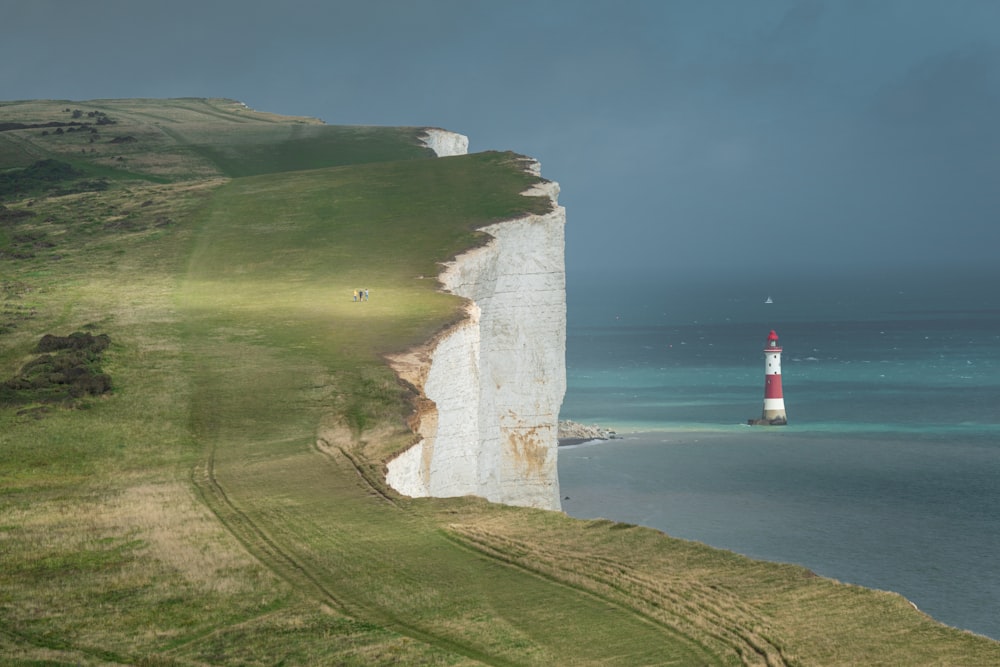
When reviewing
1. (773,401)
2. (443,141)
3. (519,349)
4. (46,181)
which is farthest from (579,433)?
(46,181)

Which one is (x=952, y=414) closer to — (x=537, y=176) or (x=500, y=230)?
(x=537, y=176)

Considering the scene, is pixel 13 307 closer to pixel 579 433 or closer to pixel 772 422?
pixel 579 433

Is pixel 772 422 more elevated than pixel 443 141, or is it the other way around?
pixel 443 141

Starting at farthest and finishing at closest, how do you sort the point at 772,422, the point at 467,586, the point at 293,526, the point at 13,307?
the point at 772,422
the point at 13,307
the point at 293,526
the point at 467,586

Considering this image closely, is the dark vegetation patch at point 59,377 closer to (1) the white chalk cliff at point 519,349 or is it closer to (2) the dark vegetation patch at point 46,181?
(1) the white chalk cliff at point 519,349

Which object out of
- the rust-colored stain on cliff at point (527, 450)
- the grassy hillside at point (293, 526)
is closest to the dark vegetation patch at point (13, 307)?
the grassy hillside at point (293, 526)

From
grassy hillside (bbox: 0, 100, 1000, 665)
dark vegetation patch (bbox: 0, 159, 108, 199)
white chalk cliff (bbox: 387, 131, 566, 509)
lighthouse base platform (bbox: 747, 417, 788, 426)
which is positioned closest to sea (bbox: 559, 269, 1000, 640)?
lighthouse base platform (bbox: 747, 417, 788, 426)
